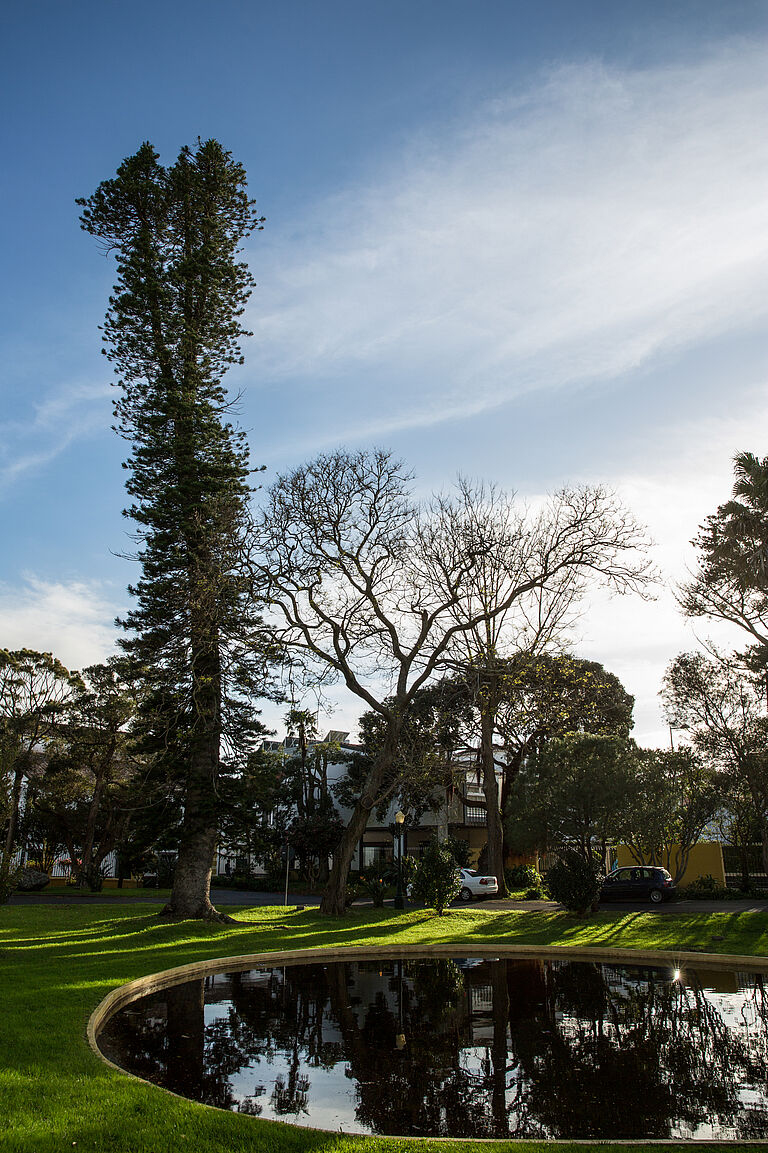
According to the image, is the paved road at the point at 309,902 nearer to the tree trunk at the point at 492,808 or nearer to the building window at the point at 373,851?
the tree trunk at the point at 492,808

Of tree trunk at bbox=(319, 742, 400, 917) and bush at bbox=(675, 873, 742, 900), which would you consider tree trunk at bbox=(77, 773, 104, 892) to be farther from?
bush at bbox=(675, 873, 742, 900)

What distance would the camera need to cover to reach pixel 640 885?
1021 inches

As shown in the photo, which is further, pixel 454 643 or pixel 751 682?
pixel 751 682

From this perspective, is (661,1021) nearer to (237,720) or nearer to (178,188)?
(237,720)

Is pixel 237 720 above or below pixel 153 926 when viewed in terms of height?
above

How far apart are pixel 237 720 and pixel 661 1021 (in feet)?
43.3

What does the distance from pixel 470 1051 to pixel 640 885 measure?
19.8 m

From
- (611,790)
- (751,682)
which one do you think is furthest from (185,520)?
(751,682)

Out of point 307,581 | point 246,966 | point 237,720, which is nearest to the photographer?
point 246,966

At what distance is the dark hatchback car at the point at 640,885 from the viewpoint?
25.6 metres

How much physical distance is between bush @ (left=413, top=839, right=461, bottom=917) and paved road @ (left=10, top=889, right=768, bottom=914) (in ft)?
11.7

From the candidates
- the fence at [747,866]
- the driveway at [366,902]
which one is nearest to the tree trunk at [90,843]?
the driveway at [366,902]

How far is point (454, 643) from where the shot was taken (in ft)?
80.9

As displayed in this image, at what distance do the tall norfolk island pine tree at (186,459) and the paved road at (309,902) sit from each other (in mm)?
9479
